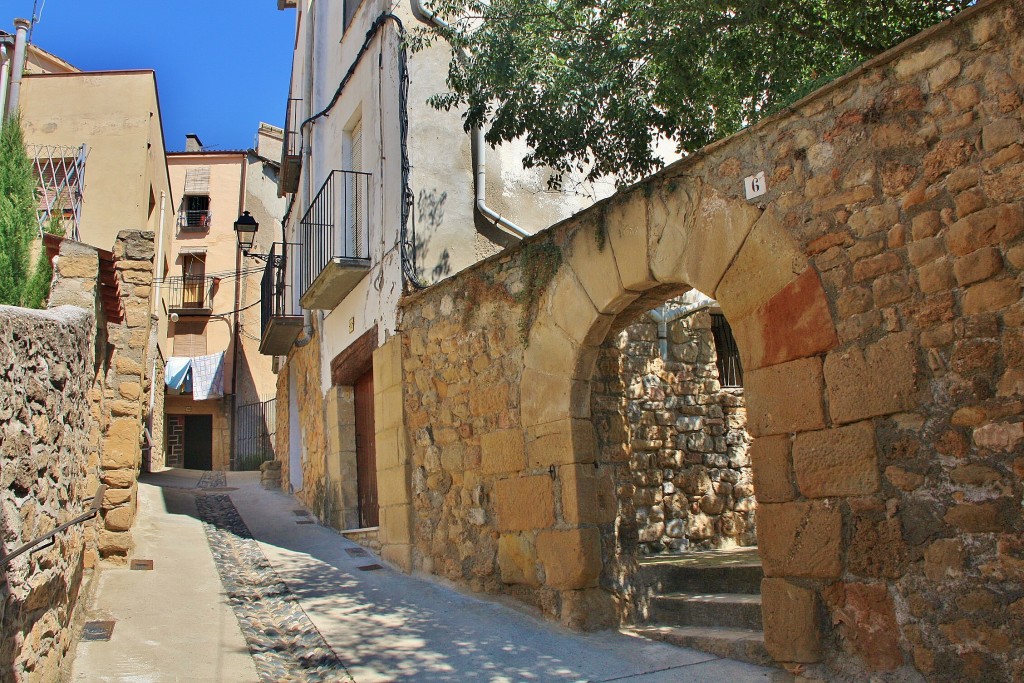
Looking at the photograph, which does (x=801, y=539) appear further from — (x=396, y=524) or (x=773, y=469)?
(x=396, y=524)

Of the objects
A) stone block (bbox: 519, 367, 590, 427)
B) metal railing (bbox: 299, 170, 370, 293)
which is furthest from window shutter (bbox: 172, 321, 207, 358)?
stone block (bbox: 519, 367, 590, 427)

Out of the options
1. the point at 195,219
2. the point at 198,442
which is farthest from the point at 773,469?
the point at 195,219

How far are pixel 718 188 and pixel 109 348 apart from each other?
4.63 metres

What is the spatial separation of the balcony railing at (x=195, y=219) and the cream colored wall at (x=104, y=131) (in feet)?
21.2

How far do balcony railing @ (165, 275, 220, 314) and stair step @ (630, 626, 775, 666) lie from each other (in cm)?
1720

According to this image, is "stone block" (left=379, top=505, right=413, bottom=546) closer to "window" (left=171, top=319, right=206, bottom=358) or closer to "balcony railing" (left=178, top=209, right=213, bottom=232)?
"window" (left=171, top=319, right=206, bottom=358)

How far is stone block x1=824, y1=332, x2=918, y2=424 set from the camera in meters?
3.19

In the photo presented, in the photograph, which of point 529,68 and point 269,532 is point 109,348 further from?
point 529,68

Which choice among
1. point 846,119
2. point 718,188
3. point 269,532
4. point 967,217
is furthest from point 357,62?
point 967,217

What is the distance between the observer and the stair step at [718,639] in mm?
3940

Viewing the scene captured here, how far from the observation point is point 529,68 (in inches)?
255

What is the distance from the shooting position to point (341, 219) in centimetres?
822

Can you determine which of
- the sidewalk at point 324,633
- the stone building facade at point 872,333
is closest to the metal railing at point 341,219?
the sidewalk at point 324,633

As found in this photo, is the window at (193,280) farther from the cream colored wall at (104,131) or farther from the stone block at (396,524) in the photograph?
the stone block at (396,524)
